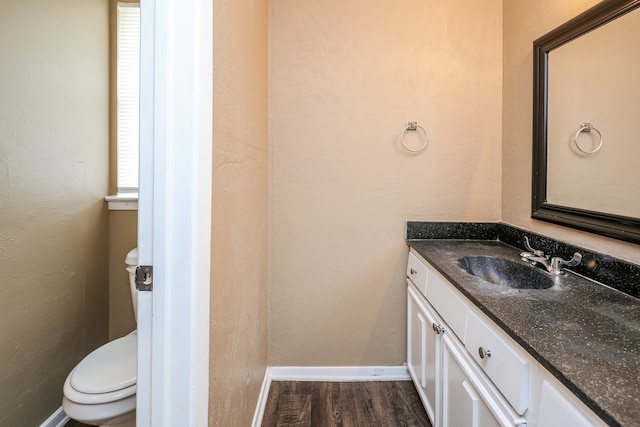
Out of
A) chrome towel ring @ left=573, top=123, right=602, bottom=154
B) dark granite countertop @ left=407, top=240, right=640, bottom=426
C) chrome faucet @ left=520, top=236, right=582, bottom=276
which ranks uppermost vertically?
chrome towel ring @ left=573, top=123, right=602, bottom=154

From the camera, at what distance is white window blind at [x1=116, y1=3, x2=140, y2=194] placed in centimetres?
200

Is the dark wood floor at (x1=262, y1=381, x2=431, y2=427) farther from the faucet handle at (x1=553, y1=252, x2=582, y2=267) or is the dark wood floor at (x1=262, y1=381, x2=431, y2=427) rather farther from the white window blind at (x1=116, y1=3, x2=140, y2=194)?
the white window blind at (x1=116, y1=3, x2=140, y2=194)

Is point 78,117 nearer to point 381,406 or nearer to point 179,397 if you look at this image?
point 179,397

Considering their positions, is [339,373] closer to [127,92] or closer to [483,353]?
[483,353]

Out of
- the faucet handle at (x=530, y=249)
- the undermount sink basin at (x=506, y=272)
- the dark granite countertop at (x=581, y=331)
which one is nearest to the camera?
the dark granite countertop at (x=581, y=331)

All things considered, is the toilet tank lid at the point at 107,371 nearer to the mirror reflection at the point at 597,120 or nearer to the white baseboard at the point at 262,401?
the white baseboard at the point at 262,401

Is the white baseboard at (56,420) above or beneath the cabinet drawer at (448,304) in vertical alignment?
beneath

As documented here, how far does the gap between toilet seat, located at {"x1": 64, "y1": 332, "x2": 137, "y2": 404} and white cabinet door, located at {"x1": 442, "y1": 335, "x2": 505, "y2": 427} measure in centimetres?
120

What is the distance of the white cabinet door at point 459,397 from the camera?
99 centimetres

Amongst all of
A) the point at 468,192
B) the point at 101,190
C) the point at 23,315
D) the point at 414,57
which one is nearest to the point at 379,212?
the point at 468,192

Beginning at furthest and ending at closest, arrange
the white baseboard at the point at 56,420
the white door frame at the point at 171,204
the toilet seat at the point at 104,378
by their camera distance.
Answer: the white baseboard at the point at 56,420 → the toilet seat at the point at 104,378 → the white door frame at the point at 171,204

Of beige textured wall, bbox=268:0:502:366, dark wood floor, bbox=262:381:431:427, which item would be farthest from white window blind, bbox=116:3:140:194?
dark wood floor, bbox=262:381:431:427

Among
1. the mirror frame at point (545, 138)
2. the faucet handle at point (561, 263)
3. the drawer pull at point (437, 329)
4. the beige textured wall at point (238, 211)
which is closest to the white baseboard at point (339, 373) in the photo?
the beige textured wall at point (238, 211)

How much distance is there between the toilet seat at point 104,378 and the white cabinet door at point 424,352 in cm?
123
